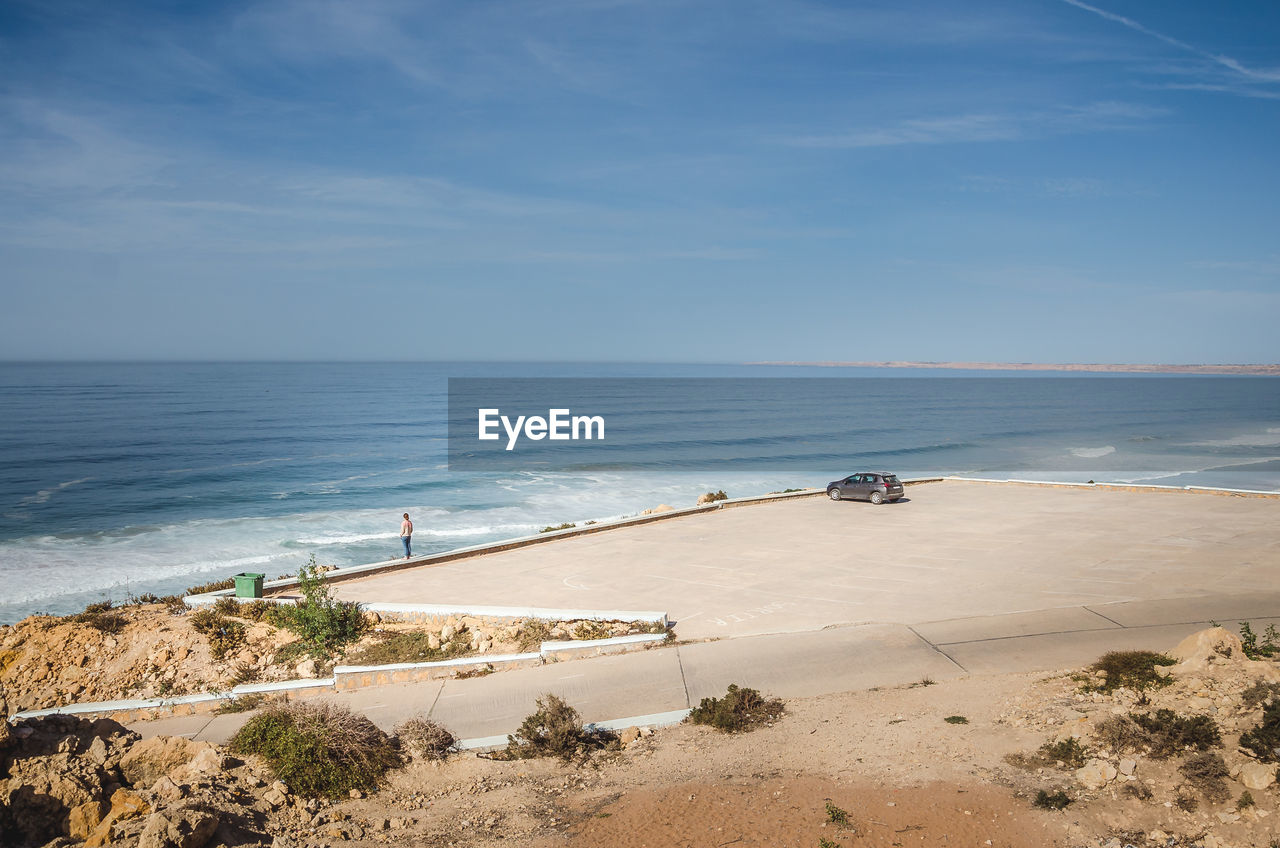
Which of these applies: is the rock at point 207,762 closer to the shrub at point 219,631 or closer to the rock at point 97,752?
the rock at point 97,752

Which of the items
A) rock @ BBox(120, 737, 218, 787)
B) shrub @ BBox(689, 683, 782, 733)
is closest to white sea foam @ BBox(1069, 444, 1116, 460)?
shrub @ BBox(689, 683, 782, 733)

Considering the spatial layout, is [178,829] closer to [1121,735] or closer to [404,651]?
[404,651]

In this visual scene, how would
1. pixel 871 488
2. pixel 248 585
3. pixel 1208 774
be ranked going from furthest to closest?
pixel 871 488 → pixel 248 585 → pixel 1208 774

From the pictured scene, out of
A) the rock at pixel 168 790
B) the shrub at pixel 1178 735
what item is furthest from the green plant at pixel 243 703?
the shrub at pixel 1178 735

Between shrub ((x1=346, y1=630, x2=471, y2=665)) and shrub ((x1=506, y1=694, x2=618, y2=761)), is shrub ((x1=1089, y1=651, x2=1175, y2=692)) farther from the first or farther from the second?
shrub ((x1=346, y1=630, x2=471, y2=665))

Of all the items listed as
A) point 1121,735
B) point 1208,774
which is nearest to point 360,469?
point 1121,735
